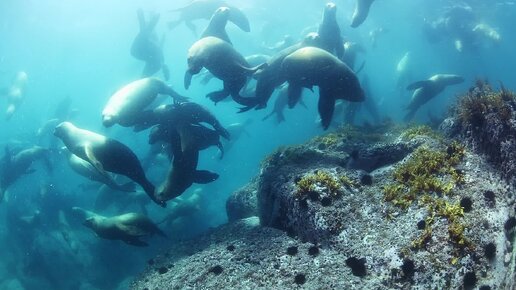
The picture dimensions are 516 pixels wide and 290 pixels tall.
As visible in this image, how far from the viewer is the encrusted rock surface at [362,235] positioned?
14.3 ft

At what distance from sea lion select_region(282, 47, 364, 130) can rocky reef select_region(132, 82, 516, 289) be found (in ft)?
4.34

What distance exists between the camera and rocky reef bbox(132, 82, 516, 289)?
4.40 m

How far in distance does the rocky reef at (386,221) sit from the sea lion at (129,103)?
3600 mm

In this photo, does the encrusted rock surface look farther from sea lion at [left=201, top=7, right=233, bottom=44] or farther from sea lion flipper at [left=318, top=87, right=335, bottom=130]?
sea lion at [left=201, top=7, right=233, bottom=44]

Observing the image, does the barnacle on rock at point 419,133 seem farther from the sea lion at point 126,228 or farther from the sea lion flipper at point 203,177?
the sea lion at point 126,228

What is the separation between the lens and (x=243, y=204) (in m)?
10.4

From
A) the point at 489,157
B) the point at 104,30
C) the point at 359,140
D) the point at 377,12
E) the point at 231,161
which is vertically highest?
the point at 104,30

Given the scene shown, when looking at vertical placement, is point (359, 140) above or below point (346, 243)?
above

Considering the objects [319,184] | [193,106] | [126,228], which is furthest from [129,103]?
[319,184]

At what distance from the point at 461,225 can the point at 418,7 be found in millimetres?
43048

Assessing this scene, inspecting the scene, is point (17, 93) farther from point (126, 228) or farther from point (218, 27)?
point (126, 228)

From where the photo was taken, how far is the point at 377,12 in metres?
45.8

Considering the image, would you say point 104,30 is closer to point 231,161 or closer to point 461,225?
point 231,161

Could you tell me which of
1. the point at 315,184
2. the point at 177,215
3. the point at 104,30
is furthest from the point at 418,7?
the point at 104,30
